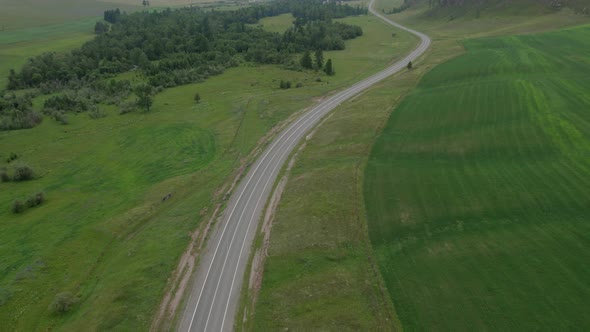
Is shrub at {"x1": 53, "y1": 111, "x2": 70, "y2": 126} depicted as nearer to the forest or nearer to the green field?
the forest

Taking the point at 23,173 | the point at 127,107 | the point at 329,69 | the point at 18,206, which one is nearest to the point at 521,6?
the point at 329,69

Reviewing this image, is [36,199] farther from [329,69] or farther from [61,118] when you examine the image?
[329,69]

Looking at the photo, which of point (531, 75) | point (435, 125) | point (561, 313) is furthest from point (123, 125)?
point (531, 75)

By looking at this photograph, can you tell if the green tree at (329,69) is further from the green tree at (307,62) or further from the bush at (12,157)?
the bush at (12,157)

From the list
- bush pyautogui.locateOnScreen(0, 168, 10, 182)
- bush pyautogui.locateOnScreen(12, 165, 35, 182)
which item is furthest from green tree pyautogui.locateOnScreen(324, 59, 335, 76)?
bush pyautogui.locateOnScreen(0, 168, 10, 182)

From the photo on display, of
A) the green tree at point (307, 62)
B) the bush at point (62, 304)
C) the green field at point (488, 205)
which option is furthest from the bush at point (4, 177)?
the green tree at point (307, 62)

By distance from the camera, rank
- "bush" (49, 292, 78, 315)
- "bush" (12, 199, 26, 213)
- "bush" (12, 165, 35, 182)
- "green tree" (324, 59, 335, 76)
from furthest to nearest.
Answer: "green tree" (324, 59, 335, 76) < "bush" (12, 165, 35, 182) < "bush" (12, 199, 26, 213) < "bush" (49, 292, 78, 315)
